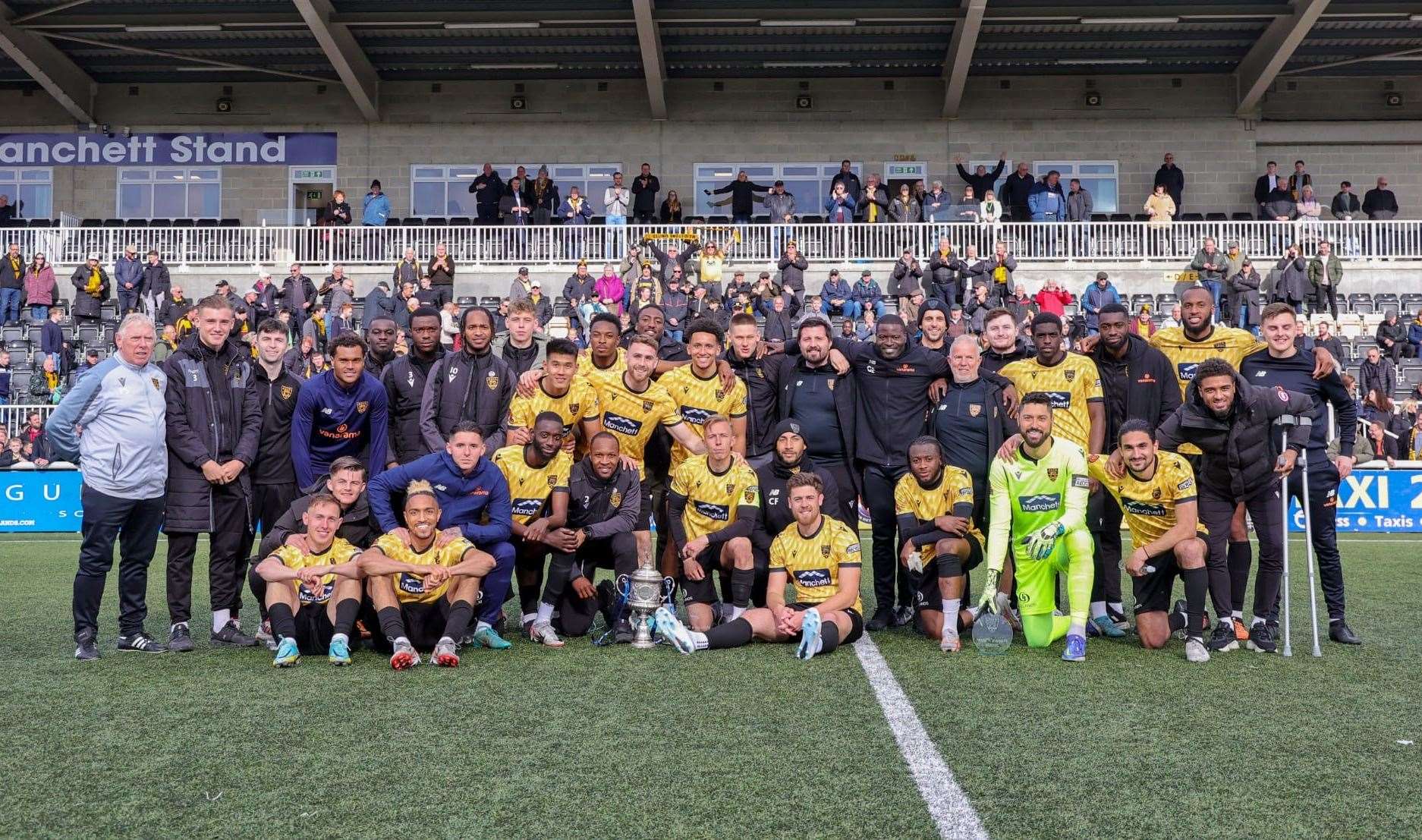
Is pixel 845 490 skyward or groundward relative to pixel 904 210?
groundward

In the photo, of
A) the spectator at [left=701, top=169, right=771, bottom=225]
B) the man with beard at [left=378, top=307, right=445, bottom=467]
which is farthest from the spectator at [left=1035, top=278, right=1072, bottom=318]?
the man with beard at [left=378, top=307, right=445, bottom=467]

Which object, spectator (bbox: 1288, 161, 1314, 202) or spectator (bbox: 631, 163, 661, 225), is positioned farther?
A: spectator (bbox: 631, 163, 661, 225)

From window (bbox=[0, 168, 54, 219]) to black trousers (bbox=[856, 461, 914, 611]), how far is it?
30.4 m

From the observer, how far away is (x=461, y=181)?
105 feet

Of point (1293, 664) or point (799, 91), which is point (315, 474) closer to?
point (1293, 664)

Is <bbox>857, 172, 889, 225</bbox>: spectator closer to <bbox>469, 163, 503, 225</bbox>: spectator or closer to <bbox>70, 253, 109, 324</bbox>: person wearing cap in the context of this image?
<bbox>469, 163, 503, 225</bbox>: spectator

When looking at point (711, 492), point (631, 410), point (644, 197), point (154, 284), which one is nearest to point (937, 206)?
point (644, 197)

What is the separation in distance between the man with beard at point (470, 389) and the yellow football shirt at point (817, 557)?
1.96m

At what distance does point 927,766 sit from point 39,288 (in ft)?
82.2

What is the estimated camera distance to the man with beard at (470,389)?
782 cm

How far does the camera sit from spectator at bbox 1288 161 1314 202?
28.2 meters

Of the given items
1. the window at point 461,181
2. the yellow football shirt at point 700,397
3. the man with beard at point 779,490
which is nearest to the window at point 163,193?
the window at point 461,181

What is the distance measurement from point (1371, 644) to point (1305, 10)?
22630mm

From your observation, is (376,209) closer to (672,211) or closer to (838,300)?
(672,211)
